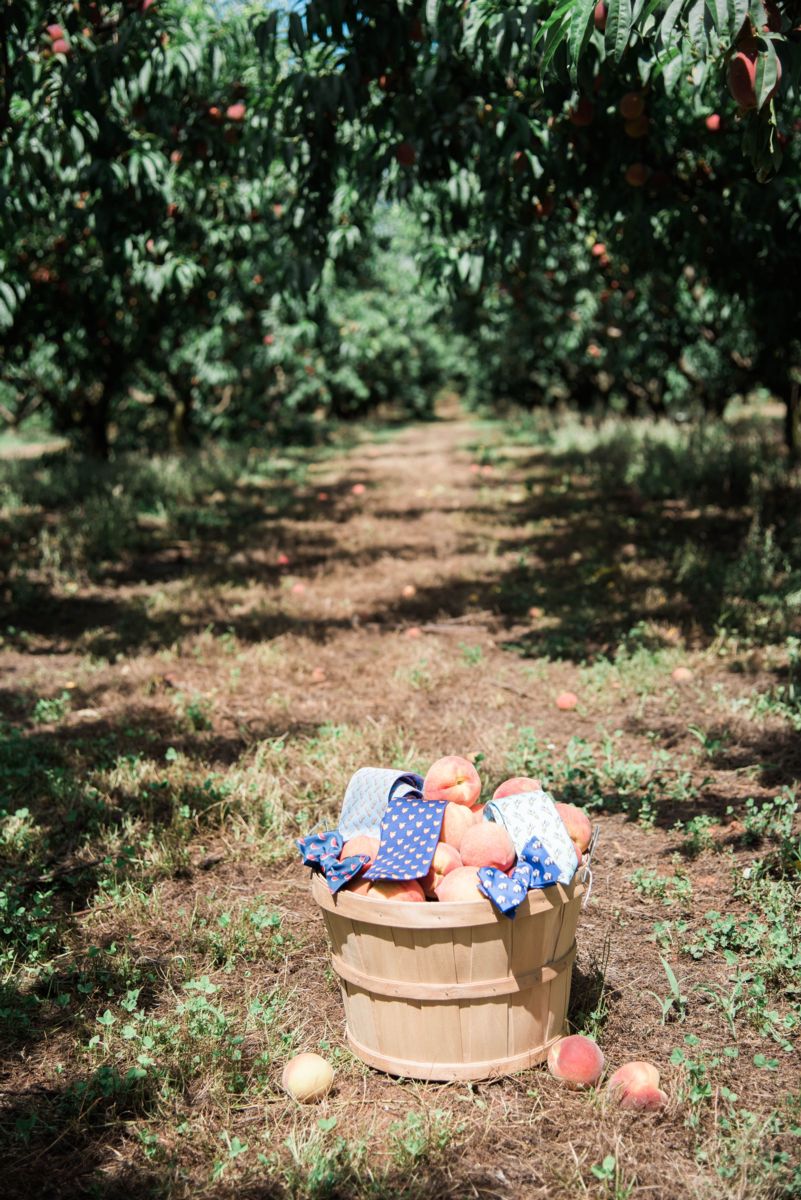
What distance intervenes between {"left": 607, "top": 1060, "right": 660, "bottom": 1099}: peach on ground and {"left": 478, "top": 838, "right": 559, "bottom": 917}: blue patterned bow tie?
0.46m

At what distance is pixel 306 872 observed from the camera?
338 cm

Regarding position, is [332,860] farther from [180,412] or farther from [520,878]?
[180,412]

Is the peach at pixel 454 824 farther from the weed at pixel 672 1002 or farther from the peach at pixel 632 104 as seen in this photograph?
the peach at pixel 632 104

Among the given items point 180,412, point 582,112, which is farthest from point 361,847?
point 180,412

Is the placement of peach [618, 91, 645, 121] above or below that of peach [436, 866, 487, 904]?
above

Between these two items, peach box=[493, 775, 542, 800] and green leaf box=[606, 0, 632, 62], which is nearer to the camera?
green leaf box=[606, 0, 632, 62]

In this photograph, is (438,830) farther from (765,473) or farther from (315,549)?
(765,473)

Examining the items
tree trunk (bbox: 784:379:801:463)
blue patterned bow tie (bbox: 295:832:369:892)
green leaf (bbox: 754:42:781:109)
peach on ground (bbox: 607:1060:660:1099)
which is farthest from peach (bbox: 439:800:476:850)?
tree trunk (bbox: 784:379:801:463)

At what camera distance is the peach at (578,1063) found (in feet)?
7.47

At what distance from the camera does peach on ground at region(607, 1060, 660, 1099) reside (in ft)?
7.25

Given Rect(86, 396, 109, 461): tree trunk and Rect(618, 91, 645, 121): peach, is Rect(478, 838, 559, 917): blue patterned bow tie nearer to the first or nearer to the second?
Rect(618, 91, 645, 121): peach

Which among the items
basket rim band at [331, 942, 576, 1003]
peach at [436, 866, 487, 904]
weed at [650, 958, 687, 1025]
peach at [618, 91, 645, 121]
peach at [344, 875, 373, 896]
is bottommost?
weed at [650, 958, 687, 1025]

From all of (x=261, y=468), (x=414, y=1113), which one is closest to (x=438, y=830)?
(x=414, y=1113)

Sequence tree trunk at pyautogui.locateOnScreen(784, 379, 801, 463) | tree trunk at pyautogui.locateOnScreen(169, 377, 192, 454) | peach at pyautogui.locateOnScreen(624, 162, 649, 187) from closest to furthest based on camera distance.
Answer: peach at pyautogui.locateOnScreen(624, 162, 649, 187) < tree trunk at pyautogui.locateOnScreen(784, 379, 801, 463) < tree trunk at pyautogui.locateOnScreen(169, 377, 192, 454)
